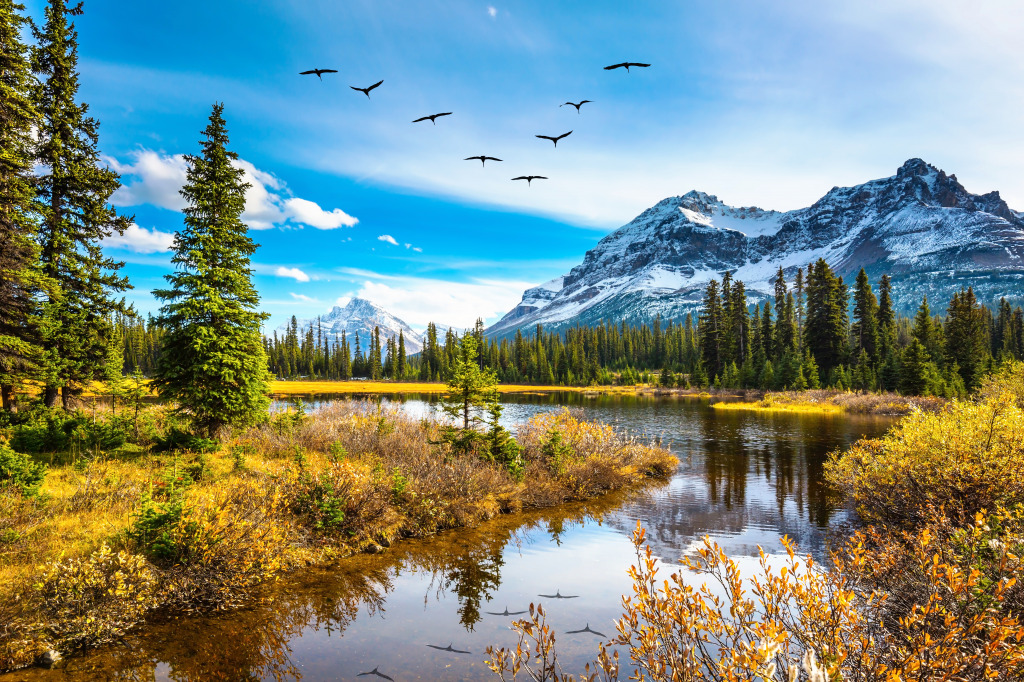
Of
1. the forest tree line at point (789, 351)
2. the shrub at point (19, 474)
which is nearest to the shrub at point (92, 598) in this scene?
the shrub at point (19, 474)

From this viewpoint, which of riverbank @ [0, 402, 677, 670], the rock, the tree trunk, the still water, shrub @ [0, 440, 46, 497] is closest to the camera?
the rock

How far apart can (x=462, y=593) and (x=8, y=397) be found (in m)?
18.5

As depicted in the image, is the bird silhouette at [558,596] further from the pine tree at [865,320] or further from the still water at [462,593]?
the pine tree at [865,320]

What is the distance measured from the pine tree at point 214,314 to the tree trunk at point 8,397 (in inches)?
223

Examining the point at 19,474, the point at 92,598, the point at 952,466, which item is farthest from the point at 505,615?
the point at 19,474

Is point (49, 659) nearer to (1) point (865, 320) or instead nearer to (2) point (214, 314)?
(2) point (214, 314)

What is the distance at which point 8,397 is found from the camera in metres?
16.8

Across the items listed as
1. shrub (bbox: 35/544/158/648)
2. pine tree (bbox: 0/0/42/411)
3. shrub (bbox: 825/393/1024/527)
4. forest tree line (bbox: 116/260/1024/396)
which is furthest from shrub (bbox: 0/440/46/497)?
shrub (bbox: 825/393/1024/527)

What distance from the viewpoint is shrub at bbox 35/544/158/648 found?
764cm

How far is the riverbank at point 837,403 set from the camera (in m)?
43.5

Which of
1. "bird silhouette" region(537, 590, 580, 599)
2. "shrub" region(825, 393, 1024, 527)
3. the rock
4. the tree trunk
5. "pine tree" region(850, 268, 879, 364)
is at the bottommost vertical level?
"bird silhouette" region(537, 590, 580, 599)

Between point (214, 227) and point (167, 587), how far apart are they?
1245 centimetres

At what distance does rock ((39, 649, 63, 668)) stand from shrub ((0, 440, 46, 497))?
4.64 meters

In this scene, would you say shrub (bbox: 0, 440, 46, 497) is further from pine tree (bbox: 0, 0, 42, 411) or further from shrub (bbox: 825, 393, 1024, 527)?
shrub (bbox: 825, 393, 1024, 527)
